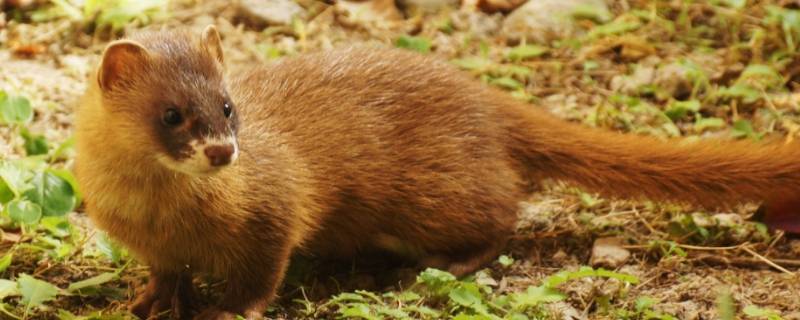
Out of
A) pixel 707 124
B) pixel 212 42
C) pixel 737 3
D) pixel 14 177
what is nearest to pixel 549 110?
pixel 707 124

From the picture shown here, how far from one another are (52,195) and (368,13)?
2724 mm

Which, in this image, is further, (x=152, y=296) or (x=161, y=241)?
(x=152, y=296)

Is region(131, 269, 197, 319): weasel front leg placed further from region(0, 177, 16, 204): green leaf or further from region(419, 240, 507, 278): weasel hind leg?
region(419, 240, 507, 278): weasel hind leg

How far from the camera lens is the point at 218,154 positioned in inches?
119

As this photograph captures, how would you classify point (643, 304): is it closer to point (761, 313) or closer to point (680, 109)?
point (761, 313)

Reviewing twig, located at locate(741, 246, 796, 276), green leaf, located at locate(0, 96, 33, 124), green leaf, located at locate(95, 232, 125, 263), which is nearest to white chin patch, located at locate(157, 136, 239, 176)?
green leaf, located at locate(95, 232, 125, 263)

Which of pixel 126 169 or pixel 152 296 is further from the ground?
pixel 126 169

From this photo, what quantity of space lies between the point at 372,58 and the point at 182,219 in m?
1.12

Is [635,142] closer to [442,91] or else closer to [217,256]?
[442,91]

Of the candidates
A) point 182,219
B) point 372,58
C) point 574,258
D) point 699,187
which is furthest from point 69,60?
point 699,187

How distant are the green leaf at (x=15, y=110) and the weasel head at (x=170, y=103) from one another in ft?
4.22

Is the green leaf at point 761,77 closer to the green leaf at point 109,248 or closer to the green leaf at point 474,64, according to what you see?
the green leaf at point 474,64

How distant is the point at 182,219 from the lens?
3424mm

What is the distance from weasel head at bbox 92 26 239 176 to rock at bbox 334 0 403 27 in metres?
2.84
